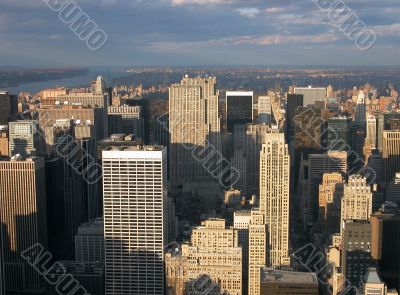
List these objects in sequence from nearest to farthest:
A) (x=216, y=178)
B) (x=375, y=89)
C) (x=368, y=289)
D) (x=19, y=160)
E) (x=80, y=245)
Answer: (x=368, y=289) < (x=80, y=245) < (x=19, y=160) < (x=216, y=178) < (x=375, y=89)

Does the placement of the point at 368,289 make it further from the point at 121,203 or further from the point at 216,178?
the point at 216,178

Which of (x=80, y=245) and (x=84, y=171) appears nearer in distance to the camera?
(x=80, y=245)

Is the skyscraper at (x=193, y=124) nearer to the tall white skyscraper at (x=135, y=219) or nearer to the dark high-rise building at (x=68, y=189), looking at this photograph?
the dark high-rise building at (x=68, y=189)

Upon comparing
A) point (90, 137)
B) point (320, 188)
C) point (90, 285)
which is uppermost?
point (90, 137)

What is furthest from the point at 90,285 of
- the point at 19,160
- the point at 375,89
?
the point at 375,89

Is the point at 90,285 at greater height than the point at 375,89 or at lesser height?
lesser

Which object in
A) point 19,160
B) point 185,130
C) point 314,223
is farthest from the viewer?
point 185,130

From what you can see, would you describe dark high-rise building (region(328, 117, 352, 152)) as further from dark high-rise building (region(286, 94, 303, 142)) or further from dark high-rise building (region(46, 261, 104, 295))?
dark high-rise building (region(46, 261, 104, 295))

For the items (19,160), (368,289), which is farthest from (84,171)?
(368,289)
